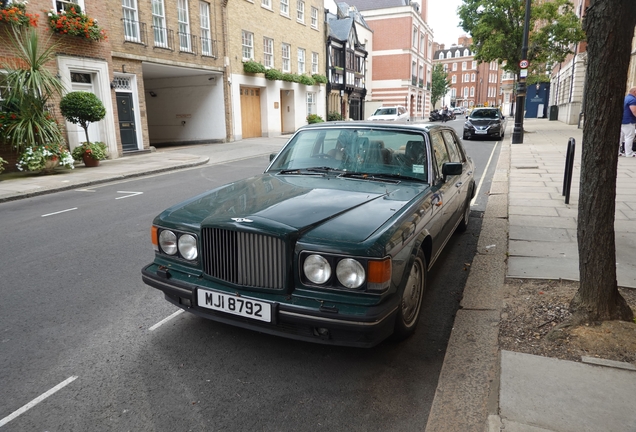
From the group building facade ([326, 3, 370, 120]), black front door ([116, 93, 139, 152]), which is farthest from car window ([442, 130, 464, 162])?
building facade ([326, 3, 370, 120])

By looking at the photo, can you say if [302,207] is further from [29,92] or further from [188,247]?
[29,92]

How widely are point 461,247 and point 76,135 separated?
1393 cm

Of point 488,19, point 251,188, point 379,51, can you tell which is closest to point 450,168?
point 251,188

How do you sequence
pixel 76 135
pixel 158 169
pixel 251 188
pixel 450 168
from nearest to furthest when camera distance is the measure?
pixel 251 188 → pixel 450 168 → pixel 158 169 → pixel 76 135

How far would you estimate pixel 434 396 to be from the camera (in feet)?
8.76

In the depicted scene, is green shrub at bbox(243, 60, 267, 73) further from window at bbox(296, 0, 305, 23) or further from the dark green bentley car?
the dark green bentley car

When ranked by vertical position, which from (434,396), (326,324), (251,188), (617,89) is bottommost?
(434,396)

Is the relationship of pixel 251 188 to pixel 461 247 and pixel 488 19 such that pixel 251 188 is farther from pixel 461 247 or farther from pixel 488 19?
pixel 488 19

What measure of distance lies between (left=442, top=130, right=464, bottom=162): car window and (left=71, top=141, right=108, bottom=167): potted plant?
1179 cm

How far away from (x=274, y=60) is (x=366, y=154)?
25.0m

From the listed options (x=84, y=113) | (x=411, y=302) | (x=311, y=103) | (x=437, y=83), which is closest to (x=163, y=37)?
(x=84, y=113)

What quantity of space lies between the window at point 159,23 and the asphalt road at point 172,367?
16774 millimetres

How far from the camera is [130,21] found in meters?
17.7

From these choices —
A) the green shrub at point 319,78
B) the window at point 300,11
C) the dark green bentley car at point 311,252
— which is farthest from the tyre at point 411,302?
the green shrub at point 319,78
